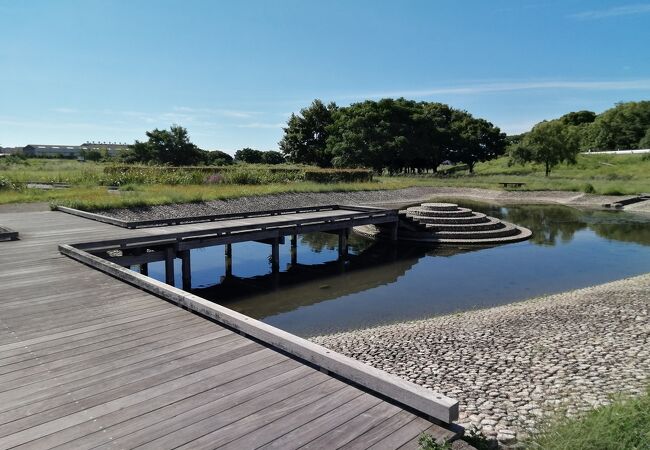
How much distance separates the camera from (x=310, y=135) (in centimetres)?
6756

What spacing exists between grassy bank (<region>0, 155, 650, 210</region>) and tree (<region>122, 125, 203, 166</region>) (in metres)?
17.6

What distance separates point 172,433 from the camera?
3.39m

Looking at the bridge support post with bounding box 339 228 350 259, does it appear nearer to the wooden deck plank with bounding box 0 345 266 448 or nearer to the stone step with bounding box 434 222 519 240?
the stone step with bounding box 434 222 519 240

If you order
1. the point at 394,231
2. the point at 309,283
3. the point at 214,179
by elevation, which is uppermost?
the point at 214,179

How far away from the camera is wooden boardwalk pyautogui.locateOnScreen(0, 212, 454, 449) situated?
133 inches

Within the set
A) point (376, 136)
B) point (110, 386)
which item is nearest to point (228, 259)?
point (110, 386)

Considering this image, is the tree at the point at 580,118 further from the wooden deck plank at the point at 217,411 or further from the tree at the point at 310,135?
Result: the wooden deck plank at the point at 217,411

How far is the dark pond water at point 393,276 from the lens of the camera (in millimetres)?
12094

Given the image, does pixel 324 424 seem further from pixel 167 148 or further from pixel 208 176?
pixel 167 148

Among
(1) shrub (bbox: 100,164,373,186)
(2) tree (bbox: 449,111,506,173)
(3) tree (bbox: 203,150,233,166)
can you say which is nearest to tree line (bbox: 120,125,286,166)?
(3) tree (bbox: 203,150,233,166)

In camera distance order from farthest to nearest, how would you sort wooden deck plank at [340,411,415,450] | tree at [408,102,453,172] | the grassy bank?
tree at [408,102,453,172]
the grassy bank
wooden deck plank at [340,411,415,450]

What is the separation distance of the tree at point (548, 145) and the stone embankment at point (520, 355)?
49500 millimetres

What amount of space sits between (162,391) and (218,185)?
1181 inches

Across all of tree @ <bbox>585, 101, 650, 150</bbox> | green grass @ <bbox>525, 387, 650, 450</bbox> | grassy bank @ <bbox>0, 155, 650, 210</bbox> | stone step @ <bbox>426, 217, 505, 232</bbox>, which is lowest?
stone step @ <bbox>426, 217, 505, 232</bbox>
